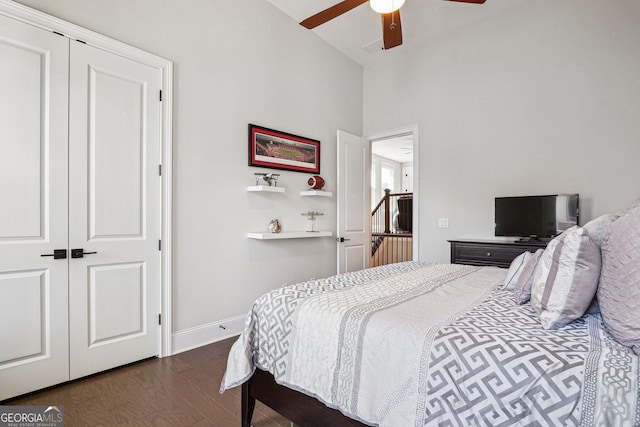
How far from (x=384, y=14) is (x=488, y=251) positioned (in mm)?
2421

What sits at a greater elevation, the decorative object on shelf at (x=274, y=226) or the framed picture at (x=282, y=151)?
the framed picture at (x=282, y=151)

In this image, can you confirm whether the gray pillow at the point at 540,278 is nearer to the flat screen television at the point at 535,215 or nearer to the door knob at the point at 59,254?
the flat screen television at the point at 535,215

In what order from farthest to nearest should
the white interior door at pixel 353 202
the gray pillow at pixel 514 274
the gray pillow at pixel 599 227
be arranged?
1. the white interior door at pixel 353 202
2. the gray pillow at pixel 514 274
3. the gray pillow at pixel 599 227

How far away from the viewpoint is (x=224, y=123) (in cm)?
314

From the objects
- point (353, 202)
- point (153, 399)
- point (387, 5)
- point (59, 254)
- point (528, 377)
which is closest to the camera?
point (528, 377)

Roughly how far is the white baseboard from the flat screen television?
2869mm

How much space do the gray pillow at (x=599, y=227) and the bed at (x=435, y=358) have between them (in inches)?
1.2

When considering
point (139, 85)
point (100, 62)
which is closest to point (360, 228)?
point (139, 85)

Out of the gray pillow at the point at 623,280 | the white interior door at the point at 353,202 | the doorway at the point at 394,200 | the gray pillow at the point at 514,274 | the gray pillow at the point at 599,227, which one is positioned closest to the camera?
the gray pillow at the point at 623,280

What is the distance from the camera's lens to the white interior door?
4.30 m

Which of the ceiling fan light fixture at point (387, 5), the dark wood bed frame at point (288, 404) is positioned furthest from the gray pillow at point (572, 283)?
the ceiling fan light fixture at point (387, 5)

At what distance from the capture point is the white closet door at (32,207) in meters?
1.99

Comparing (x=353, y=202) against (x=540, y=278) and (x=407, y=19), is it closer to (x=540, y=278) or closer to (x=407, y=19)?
(x=407, y=19)

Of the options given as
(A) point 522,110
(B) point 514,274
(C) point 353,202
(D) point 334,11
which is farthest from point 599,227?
(C) point 353,202
